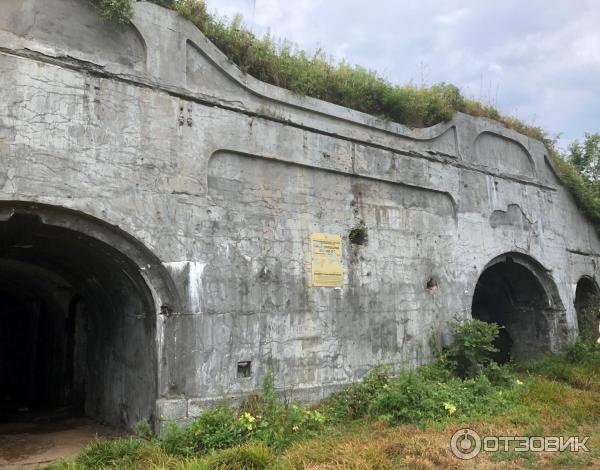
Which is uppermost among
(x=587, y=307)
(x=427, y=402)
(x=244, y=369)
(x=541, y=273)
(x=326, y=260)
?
(x=326, y=260)

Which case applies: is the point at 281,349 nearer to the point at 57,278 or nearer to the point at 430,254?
the point at 430,254

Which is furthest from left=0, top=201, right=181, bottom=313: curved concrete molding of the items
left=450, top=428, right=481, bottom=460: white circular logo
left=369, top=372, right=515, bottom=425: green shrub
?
left=450, top=428, right=481, bottom=460: white circular logo

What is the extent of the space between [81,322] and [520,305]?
31.0 feet

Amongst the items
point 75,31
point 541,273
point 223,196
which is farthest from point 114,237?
point 541,273

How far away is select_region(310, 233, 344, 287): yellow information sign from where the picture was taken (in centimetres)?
761

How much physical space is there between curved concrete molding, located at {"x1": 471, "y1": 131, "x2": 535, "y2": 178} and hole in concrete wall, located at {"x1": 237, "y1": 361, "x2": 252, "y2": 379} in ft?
20.8

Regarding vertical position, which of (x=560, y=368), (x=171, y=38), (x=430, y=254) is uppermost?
(x=171, y=38)

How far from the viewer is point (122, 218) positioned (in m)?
5.95

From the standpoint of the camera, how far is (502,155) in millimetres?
11117

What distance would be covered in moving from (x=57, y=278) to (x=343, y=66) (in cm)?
629

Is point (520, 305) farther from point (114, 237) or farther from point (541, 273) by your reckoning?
point (114, 237)

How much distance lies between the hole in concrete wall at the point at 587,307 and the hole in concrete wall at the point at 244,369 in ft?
28.2

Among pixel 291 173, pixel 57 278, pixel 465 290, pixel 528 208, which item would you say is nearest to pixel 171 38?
pixel 291 173

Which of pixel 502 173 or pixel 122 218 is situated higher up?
pixel 502 173
